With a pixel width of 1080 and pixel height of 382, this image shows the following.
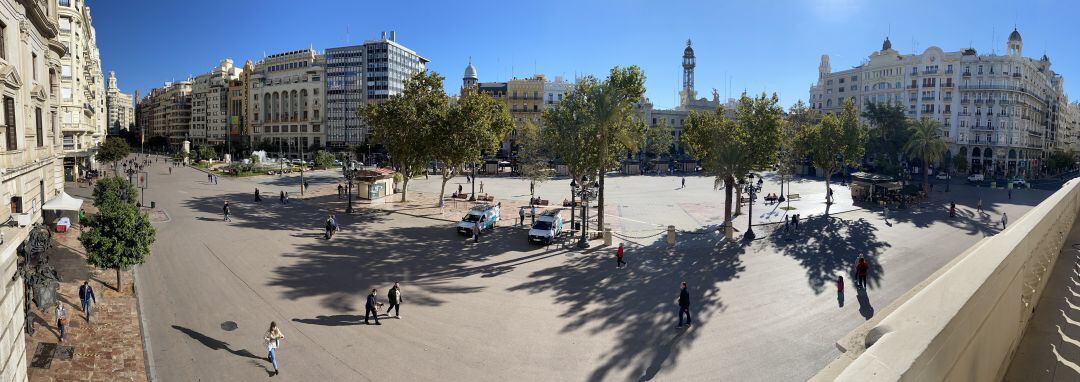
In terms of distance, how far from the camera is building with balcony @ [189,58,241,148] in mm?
130500

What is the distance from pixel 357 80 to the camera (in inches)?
4016

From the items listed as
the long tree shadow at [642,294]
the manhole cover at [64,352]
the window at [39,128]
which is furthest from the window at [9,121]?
the long tree shadow at [642,294]

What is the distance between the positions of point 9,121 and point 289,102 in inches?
3992

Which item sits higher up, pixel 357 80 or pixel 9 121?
pixel 357 80

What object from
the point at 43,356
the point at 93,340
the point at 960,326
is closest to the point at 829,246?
the point at 960,326

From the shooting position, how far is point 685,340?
13719mm

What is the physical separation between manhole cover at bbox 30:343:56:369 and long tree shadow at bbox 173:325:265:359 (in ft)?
8.00

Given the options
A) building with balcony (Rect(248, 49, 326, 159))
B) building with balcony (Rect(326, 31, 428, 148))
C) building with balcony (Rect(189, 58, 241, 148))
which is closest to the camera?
building with balcony (Rect(326, 31, 428, 148))

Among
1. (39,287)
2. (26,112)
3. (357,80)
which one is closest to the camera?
(39,287)

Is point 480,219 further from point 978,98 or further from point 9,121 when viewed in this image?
point 978,98

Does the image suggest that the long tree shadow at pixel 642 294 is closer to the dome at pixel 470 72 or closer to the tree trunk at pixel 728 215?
the tree trunk at pixel 728 215

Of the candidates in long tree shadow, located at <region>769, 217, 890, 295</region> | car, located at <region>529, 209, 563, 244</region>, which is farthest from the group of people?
long tree shadow, located at <region>769, 217, 890, 295</region>

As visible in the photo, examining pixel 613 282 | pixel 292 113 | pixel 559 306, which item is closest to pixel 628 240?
pixel 613 282

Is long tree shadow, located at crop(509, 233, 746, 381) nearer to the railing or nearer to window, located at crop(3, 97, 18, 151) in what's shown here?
the railing
